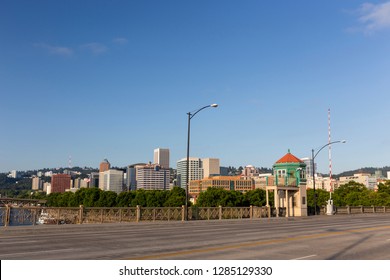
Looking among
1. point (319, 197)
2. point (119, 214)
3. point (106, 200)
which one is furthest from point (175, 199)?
point (119, 214)

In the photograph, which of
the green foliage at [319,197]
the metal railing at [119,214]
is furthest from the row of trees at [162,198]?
the metal railing at [119,214]

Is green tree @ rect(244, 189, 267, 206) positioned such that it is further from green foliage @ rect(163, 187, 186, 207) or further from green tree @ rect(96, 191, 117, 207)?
green tree @ rect(96, 191, 117, 207)

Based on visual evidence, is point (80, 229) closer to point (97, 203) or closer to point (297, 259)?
point (297, 259)

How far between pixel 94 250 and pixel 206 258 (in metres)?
4.78

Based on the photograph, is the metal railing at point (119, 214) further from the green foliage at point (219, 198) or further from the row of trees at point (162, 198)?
the row of trees at point (162, 198)

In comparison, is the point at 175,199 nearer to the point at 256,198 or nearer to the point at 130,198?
the point at 130,198

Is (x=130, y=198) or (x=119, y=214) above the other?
(x=119, y=214)

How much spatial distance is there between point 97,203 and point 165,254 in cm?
14958

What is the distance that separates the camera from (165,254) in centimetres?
1366
